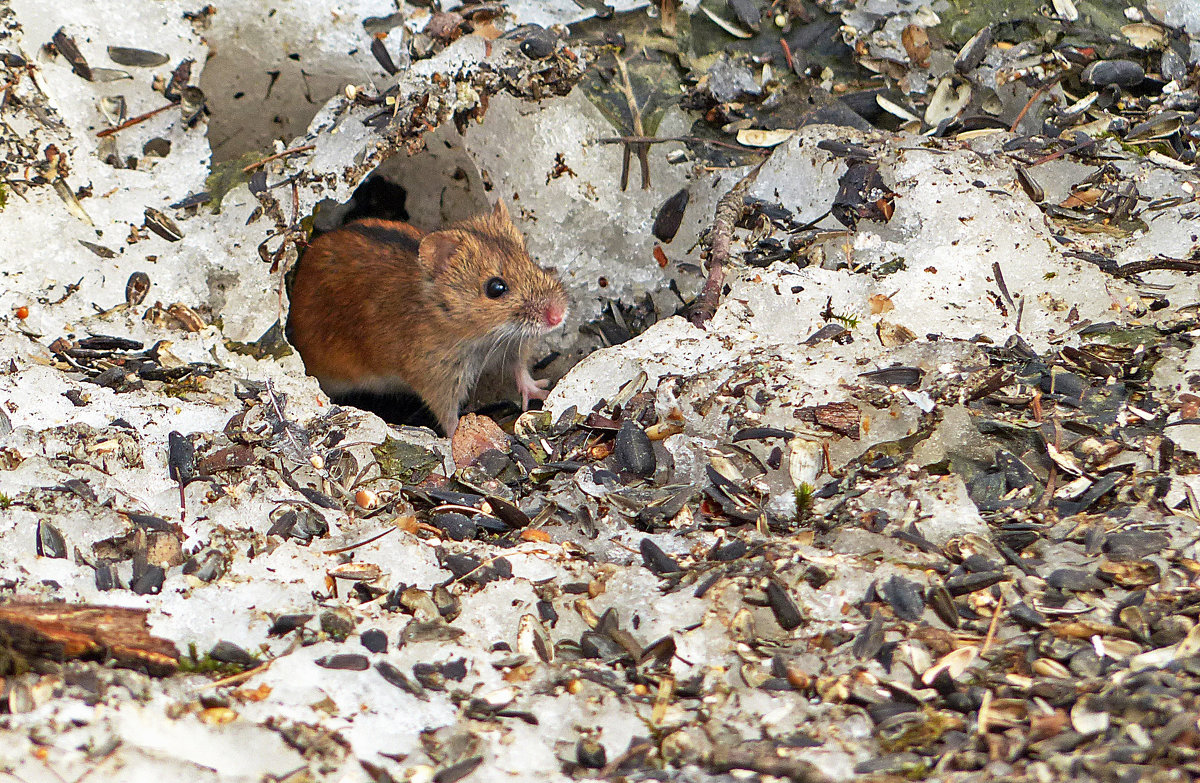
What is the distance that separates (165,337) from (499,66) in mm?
2172

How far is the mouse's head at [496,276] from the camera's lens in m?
4.93

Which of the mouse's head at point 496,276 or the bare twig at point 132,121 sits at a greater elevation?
the bare twig at point 132,121

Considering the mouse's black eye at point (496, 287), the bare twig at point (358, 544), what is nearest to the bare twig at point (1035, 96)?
the mouse's black eye at point (496, 287)

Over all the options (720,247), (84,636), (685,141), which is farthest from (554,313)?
(84,636)

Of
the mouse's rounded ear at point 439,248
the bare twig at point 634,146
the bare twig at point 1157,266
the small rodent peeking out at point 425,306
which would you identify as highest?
the bare twig at point 634,146

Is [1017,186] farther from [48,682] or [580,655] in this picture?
[48,682]

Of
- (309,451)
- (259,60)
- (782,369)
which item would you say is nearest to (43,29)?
(259,60)

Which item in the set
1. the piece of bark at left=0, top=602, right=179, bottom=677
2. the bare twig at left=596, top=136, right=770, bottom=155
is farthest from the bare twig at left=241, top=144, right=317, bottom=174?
the piece of bark at left=0, top=602, right=179, bottom=677

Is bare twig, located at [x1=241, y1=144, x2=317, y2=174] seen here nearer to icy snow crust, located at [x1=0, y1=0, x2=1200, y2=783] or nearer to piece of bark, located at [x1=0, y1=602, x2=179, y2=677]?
icy snow crust, located at [x1=0, y1=0, x2=1200, y2=783]

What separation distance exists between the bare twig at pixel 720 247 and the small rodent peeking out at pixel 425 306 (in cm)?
95

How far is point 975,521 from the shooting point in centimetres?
295

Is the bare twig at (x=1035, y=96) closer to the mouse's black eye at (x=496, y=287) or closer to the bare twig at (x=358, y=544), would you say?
the mouse's black eye at (x=496, y=287)

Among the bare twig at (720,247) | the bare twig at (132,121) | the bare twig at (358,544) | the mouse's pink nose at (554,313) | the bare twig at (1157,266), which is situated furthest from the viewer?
the mouse's pink nose at (554,313)

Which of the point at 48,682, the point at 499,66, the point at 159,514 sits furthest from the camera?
the point at 499,66
